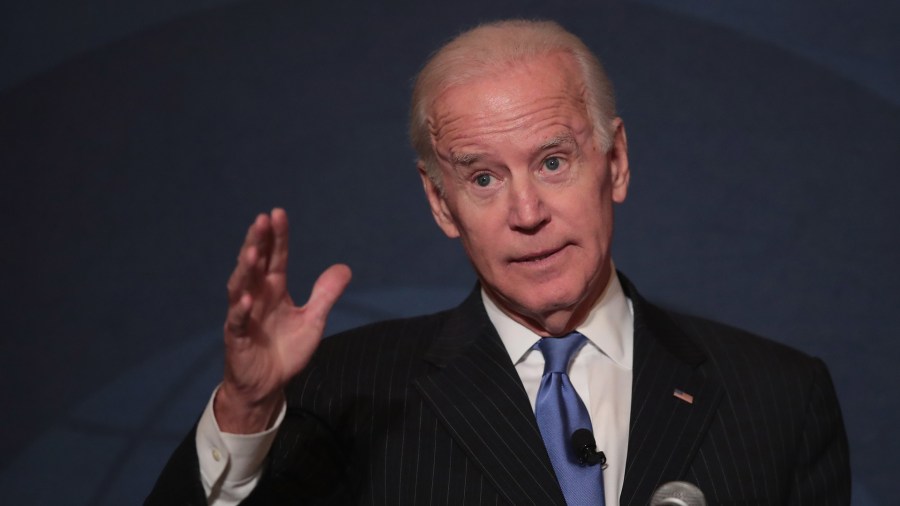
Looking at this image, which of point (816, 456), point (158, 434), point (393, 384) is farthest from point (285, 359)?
point (158, 434)

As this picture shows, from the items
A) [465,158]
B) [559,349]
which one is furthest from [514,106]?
[559,349]

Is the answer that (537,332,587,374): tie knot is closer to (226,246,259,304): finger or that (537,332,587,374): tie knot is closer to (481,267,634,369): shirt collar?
(481,267,634,369): shirt collar

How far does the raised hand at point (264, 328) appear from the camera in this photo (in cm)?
181

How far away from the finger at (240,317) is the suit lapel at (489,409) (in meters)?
0.60

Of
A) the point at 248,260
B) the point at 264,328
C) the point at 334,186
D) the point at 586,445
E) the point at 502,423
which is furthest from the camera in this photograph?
the point at 334,186

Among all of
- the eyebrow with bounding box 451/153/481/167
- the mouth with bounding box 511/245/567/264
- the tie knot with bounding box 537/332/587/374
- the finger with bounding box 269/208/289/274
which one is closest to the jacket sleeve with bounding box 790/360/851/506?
the tie knot with bounding box 537/332/587/374

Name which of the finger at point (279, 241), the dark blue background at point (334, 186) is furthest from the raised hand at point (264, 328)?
the dark blue background at point (334, 186)

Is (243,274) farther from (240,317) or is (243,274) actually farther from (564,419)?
(564,419)

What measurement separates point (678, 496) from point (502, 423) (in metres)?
0.55

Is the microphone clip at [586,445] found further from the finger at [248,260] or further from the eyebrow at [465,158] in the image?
the finger at [248,260]

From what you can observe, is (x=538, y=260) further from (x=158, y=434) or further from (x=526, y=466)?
(x=158, y=434)

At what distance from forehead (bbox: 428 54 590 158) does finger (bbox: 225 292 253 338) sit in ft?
2.15

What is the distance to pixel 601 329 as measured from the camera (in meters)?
2.45

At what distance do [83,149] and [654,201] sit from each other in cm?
158
